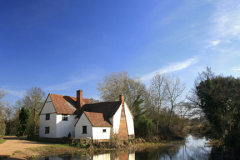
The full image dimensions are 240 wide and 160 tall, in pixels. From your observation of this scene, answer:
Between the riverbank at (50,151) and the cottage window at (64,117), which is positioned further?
the cottage window at (64,117)

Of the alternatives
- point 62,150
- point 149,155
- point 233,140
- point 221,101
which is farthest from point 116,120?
point 233,140

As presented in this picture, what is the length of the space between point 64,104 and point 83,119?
637cm

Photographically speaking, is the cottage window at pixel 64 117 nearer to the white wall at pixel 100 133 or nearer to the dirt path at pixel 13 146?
the dirt path at pixel 13 146

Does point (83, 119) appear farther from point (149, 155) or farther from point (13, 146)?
point (149, 155)

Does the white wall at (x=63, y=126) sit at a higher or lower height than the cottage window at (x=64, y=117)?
lower

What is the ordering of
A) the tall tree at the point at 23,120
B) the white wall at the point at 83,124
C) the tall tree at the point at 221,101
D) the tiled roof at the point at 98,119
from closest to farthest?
the tall tree at the point at 221,101 < the white wall at the point at 83,124 < the tiled roof at the point at 98,119 < the tall tree at the point at 23,120

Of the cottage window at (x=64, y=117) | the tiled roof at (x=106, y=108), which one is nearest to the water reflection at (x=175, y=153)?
the tiled roof at (x=106, y=108)

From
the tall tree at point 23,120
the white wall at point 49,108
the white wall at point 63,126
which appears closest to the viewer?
the white wall at point 63,126

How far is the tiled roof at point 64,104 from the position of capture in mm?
28673

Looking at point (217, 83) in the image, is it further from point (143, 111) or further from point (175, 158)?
point (143, 111)


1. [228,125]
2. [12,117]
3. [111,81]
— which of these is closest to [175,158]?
[228,125]

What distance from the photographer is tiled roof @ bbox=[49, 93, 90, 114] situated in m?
28.7

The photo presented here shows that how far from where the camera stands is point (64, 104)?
30.2m

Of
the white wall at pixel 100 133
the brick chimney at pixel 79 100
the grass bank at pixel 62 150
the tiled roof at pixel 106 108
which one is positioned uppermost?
the brick chimney at pixel 79 100
